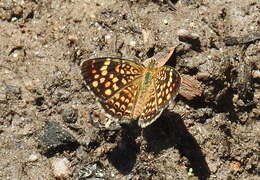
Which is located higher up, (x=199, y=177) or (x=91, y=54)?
(x=91, y=54)

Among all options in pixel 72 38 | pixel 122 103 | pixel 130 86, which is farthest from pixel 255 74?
pixel 72 38

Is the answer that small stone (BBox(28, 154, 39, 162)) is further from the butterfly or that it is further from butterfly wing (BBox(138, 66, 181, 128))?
butterfly wing (BBox(138, 66, 181, 128))

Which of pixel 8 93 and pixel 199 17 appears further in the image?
pixel 199 17

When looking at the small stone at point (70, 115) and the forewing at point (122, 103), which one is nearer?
the forewing at point (122, 103)

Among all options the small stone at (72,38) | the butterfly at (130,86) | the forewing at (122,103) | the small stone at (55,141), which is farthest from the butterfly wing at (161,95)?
the small stone at (72,38)

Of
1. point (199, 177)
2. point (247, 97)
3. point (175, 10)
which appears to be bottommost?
point (199, 177)

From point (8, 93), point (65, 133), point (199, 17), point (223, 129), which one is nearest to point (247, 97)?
point (223, 129)

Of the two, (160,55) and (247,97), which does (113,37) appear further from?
(247,97)

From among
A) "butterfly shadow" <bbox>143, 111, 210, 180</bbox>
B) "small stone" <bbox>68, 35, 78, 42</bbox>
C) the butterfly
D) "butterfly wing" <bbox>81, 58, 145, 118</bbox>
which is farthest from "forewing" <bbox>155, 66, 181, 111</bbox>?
"small stone" <bbox>68, 35, 78, 42</bbox>

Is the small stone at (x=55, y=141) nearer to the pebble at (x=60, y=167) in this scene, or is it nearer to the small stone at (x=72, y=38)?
the pebble at (x=60, y=167)
